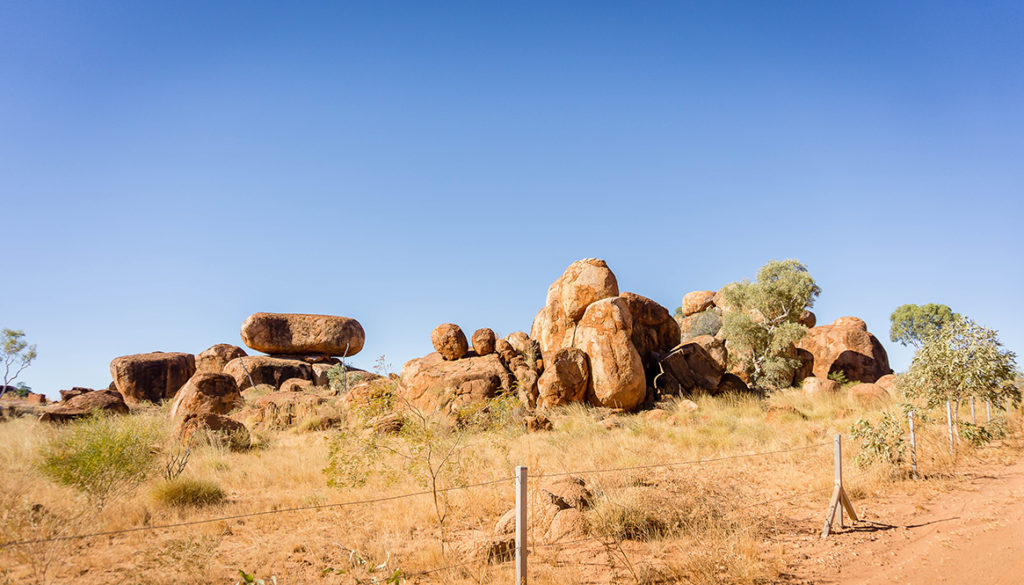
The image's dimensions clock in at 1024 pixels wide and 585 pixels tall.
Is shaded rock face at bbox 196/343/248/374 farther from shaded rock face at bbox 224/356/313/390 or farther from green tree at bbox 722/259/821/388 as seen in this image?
green tree at bbox 722/259/821/388

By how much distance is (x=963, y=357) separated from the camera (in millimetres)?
13125

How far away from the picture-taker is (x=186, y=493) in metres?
9.41

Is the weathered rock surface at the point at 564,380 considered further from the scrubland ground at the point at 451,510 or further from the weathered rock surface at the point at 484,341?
the scrubland ground at the point at 451,510

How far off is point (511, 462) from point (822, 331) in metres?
26.3

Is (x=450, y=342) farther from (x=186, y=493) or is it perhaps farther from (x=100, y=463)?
(x=100, y=463)

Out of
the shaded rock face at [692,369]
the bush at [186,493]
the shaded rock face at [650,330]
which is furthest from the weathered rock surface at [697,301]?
the bush at [186,493]

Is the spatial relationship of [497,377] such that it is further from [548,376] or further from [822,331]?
[822,331]

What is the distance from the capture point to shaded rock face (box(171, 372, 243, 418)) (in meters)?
19.1

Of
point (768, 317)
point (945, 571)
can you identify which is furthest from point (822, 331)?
point (945, 571)

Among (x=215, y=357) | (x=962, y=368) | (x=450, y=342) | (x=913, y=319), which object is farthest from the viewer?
(x=913, y=319)

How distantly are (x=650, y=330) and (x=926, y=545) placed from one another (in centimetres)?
1666

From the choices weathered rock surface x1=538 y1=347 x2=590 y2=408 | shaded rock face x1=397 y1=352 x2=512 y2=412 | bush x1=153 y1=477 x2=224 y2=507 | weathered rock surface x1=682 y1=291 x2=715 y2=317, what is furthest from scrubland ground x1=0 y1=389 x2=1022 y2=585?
weathered rock surface x1=682 y1=291 x2=715 y2=317

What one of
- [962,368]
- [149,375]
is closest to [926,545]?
[962,368]

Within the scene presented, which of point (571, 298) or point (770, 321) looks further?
point (770, 321)
